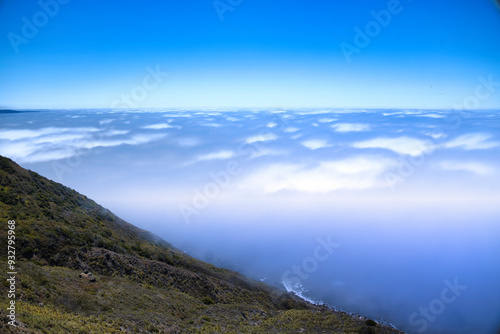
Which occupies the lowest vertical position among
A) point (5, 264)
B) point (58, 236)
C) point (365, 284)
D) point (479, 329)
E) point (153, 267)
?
point (365, 284)

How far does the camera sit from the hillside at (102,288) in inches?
648

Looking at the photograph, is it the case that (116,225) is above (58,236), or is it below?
below

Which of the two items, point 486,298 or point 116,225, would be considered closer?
point 116,225

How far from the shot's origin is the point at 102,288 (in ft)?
72.2

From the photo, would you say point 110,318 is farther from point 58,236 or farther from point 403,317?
point 403,317

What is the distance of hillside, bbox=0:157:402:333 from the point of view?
54.0 ft

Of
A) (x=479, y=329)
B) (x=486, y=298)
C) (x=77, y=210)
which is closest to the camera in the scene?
(x=77, y=210)

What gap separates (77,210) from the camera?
123ft

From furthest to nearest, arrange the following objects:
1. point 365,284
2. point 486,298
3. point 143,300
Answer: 1. point 365,284
2. point 486,298
3. point 143,300

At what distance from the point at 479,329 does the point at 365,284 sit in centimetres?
2217

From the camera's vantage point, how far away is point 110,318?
1738 centimetres

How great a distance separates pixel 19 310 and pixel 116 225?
3079cm

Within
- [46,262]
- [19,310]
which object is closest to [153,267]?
[46,262]

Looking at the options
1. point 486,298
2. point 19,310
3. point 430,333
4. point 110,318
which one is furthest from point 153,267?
point 486,298
